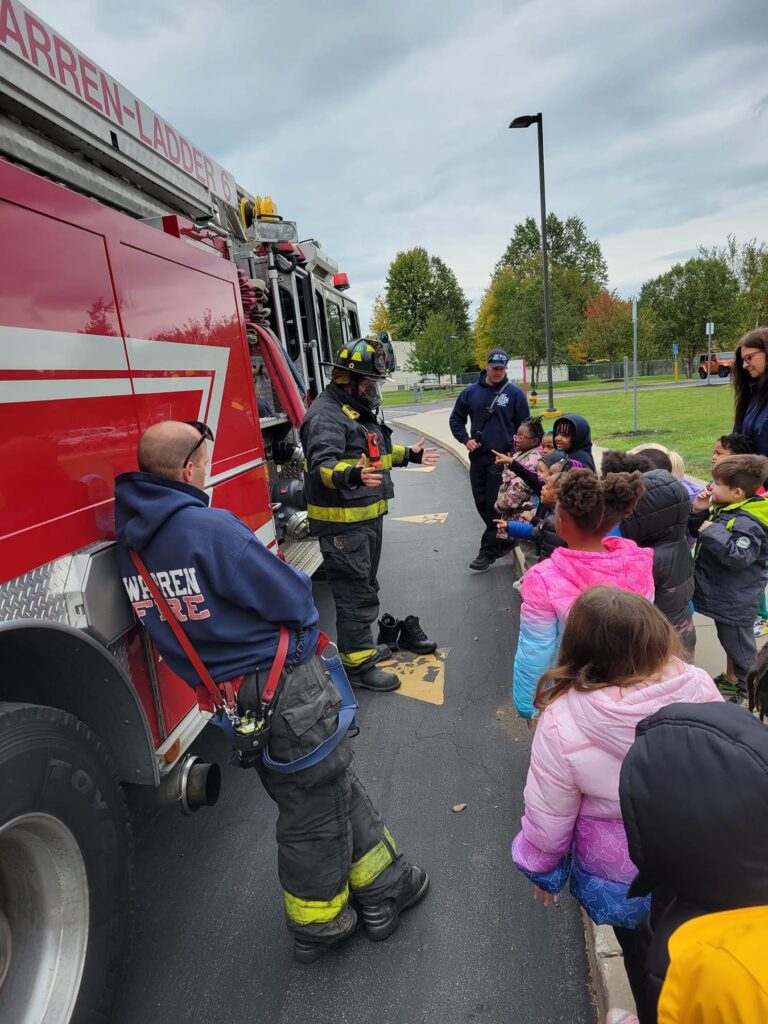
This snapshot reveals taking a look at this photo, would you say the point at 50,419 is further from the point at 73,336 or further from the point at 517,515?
the point at 517,515

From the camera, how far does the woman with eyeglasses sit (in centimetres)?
373

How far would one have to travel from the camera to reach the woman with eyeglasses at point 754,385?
3727 mm

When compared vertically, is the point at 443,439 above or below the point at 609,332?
below

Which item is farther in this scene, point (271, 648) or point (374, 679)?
point (374, 679)

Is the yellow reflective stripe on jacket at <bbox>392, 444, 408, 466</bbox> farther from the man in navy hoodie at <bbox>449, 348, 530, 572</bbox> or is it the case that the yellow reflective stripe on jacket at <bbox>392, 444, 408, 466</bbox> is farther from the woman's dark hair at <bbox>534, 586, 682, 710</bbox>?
the woman's dark hair at <bbox>534, 586, 682, 710</bbox>

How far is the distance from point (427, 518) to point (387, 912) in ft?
21.3

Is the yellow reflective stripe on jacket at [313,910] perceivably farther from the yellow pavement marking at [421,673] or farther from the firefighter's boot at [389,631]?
the firefighter's boot at [389,631]

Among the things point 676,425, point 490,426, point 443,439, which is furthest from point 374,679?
point 443,439

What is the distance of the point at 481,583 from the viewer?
5738 mm

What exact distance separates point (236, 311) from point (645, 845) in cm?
289

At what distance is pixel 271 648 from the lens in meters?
1.87

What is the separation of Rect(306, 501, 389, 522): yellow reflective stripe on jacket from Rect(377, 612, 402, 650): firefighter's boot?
1013 mm

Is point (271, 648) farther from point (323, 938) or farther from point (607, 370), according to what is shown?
point (607, 370)

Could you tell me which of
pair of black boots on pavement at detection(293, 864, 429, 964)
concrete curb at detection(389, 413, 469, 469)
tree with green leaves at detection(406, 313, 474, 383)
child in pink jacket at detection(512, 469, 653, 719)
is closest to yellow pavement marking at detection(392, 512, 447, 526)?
concrete curb at detection(389, 413, 469, 469)
